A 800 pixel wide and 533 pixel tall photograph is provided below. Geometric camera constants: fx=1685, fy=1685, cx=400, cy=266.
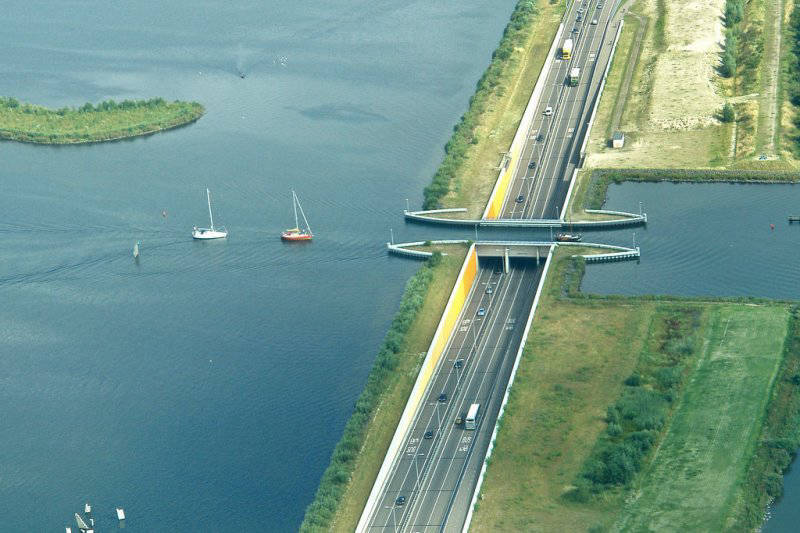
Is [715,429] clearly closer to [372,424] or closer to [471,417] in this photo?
[471,417]

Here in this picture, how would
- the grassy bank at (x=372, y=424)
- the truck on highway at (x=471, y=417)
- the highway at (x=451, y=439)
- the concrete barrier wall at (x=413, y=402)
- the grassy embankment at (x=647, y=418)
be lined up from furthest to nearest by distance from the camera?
the truck on highway at (x=471, y=417) < the concrete barrier wall at (x=413, y=402) < the highway at (x=451, y=439) < the grassy bank at (x=372, y=424) < the grassy embankment at (x=647, y=418)

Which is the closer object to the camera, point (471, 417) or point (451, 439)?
point (451, 439)

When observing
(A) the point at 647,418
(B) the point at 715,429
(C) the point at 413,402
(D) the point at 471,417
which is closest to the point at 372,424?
(C) the point at 413,402

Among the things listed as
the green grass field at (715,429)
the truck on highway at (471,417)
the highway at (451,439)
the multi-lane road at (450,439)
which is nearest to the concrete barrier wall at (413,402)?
the multi-lane road at (450,439)

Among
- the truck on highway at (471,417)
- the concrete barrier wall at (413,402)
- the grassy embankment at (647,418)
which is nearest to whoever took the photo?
the grassy embankment at (647,418)

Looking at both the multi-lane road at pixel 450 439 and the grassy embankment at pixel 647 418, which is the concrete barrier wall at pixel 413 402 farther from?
the grassy embankment at pixel 647 418

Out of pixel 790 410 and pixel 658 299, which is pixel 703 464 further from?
pixel 658 299
